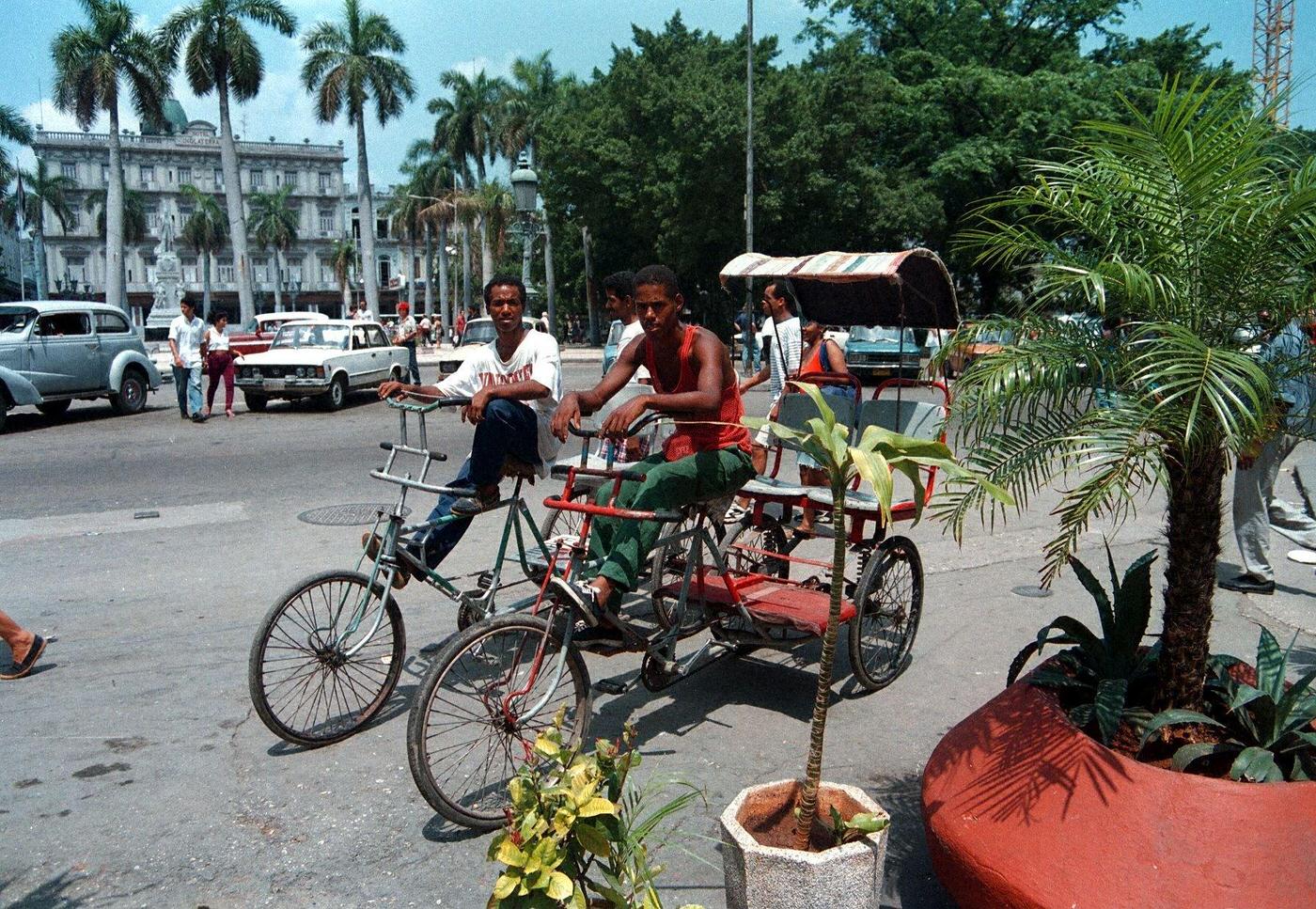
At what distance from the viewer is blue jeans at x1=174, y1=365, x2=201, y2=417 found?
1625 centimetres

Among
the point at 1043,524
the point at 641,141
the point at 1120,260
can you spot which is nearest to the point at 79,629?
the point at 1120,260

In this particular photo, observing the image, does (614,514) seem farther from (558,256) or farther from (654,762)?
(558,256)

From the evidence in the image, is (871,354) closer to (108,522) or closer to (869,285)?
(869,285)

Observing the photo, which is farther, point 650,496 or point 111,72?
point 111,72

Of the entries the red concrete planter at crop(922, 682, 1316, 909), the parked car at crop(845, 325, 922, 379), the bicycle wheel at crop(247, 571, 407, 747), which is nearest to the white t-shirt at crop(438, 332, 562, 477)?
the bicycle wheel at crop(247, 571, 407, 747)

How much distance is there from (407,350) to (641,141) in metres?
18.0

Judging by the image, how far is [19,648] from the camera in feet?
16.9

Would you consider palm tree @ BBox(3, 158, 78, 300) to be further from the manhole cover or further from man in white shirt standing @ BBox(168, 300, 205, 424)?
the manhole cover

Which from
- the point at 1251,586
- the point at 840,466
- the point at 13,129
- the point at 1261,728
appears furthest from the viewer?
the point at 13,129

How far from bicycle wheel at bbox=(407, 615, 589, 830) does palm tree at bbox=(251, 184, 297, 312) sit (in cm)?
9402

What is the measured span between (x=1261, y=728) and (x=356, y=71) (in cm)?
4346

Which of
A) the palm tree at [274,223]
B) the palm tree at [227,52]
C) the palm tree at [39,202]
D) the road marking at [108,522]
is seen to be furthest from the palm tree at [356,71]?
the palm tree at [274,223]

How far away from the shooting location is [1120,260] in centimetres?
289

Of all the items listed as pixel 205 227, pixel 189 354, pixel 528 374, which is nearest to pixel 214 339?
pixel 189 354
